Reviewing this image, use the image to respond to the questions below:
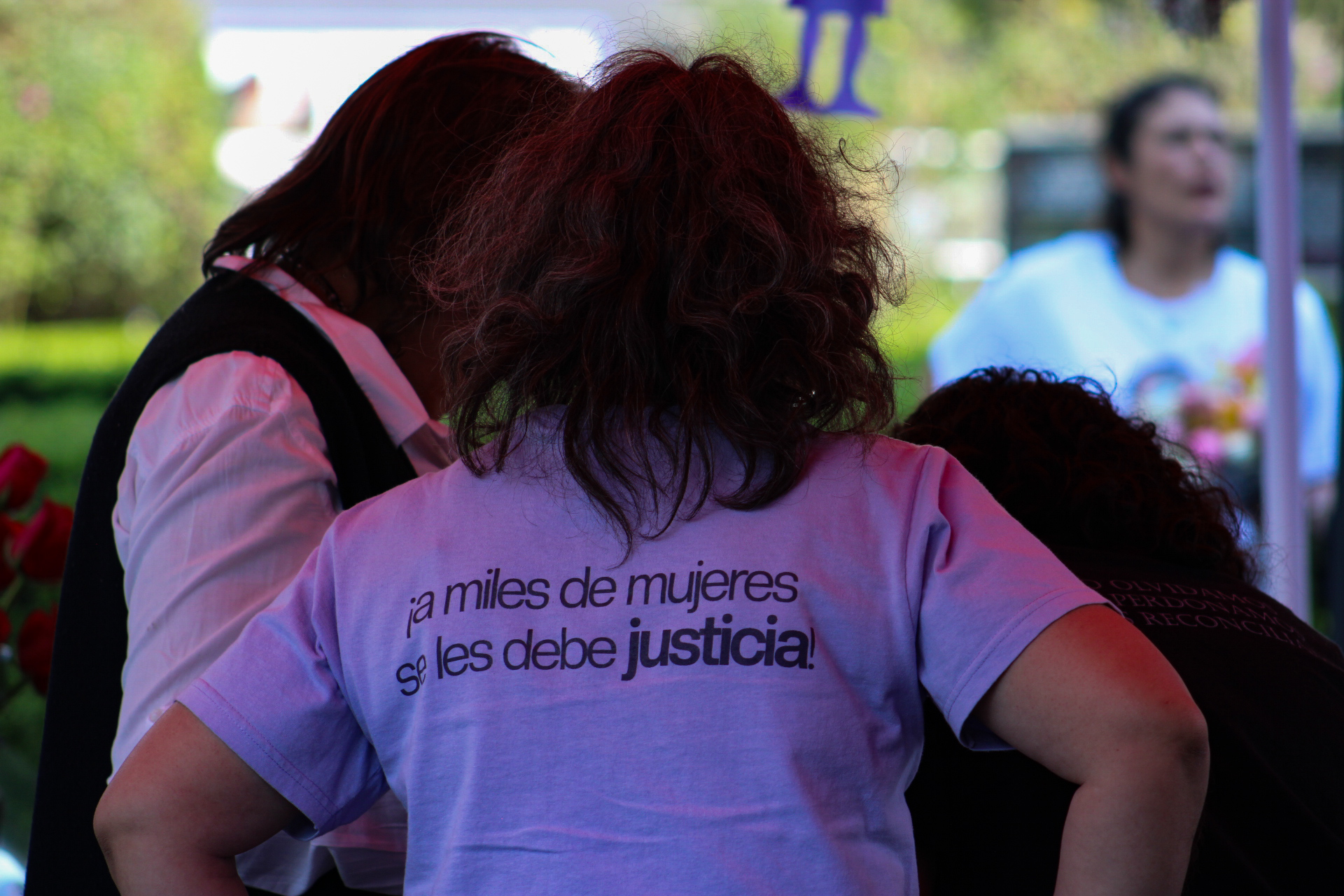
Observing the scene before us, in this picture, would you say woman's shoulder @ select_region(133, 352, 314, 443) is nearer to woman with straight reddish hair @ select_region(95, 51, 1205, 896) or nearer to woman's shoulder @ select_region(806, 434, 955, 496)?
woman with straight reddish hair @ select_region(95, 51, 1205, 896)

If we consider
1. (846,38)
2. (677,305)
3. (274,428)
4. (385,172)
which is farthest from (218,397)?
(846,38)

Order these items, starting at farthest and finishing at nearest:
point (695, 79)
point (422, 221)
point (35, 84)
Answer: point (35, 84)
point (422, 221)
point (695, 79)

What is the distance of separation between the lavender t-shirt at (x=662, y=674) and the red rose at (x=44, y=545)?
0.82 metres

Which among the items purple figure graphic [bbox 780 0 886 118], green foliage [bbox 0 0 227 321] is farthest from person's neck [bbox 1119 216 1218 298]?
green foliage [bbox 0 0 227 321]

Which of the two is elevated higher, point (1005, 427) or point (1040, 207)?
point (1040, 207)

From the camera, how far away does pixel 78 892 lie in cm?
120

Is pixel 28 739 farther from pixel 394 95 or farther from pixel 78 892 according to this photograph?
pixel 394 95

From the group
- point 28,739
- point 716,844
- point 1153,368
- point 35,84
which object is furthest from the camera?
point 35,84

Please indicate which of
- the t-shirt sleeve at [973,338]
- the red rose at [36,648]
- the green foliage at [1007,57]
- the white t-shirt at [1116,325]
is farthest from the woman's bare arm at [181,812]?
the green foliage at [1007,57]

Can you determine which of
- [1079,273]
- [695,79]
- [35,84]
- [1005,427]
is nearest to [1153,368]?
[1079,273]

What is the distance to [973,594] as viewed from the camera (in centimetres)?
80

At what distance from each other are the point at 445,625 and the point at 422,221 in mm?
563

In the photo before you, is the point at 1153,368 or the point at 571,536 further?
the point at 1153,368

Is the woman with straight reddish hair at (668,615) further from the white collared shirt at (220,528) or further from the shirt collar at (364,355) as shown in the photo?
the shirt collar at (364,355)
